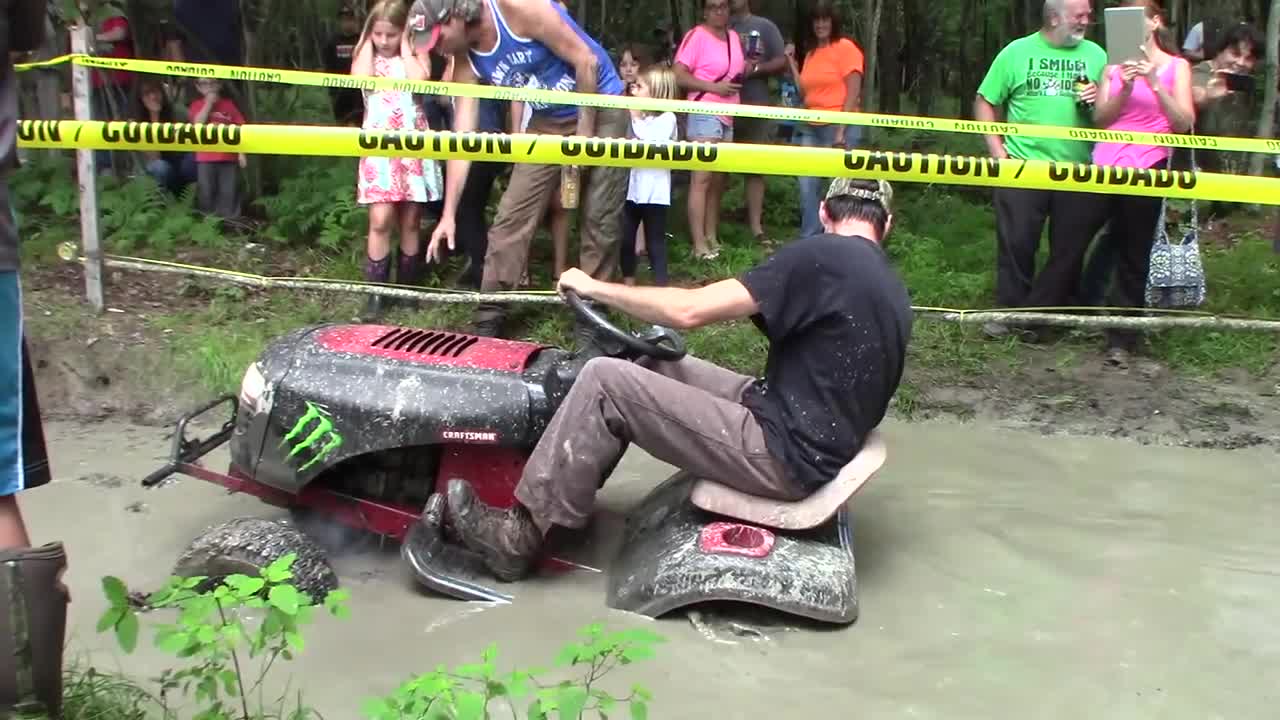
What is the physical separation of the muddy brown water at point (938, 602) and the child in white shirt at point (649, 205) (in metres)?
2.10

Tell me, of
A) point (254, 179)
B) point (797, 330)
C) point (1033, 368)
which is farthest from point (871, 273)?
point (254, 179)

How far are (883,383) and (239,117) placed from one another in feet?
19.3

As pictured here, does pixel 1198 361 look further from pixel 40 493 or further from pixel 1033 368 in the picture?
pixel 40 493

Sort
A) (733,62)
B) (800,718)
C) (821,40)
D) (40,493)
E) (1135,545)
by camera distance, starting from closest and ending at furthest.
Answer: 1. (800,718)
2. (1135,545)
3. (40,493)
4. (733,62)
5. (821,40)

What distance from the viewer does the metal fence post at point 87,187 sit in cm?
582

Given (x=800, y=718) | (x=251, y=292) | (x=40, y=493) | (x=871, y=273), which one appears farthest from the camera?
(x=251, y=292)

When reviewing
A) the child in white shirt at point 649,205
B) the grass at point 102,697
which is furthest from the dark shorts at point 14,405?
the child in white shirt at point 649,205

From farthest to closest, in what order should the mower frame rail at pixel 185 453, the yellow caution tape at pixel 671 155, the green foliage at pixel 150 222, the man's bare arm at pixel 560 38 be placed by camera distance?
the green foliage at pixel 150 222 → the man's bare arm at pixel 560 38 → the yellow caution tape at pixel 671 155 → the mower frame rail at pixel 185 453

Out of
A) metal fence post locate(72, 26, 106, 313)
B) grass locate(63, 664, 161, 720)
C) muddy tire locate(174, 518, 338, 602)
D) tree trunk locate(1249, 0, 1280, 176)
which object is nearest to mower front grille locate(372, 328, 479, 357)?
muddy tire locate(174, 518, 338, 602)

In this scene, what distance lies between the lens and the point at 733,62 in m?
7.54

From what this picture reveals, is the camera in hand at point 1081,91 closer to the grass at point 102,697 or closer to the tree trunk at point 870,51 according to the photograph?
the tree trunk at point 870,51

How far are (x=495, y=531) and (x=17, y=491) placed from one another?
1.54 m

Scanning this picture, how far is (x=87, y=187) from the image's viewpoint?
5.86 meters

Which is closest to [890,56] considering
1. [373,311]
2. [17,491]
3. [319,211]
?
[319,211]
